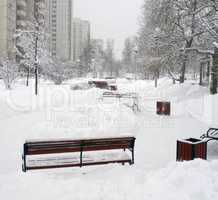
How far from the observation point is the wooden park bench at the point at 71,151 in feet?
21.1

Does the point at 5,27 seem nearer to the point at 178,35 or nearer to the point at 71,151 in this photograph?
the point at 178,35

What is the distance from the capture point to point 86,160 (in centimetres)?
683

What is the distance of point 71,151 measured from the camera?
22.1ft

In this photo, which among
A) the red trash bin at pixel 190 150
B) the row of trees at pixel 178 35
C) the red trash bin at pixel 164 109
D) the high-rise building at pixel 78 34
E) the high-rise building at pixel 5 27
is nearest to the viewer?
the red trash bin at pixel 190 150

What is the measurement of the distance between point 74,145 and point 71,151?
0.16m

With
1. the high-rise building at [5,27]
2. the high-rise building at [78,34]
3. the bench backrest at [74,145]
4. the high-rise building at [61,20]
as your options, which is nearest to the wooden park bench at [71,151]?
the bench backrest at [74,145]

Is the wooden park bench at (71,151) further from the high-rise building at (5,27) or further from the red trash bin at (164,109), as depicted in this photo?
the high-rise building at (5,27)

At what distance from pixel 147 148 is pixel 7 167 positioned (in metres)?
4.37

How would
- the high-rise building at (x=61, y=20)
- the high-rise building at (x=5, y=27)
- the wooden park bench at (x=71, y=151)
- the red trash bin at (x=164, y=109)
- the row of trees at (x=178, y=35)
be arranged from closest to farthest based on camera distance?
the wooden park bench at (x=71, y=151) < the red trash bin at (x=164, y=109) < the row of trees at (x=178, y=35) < the high-rise building at (x=5, y=27) < the high-rise building at (x=61, y=20)

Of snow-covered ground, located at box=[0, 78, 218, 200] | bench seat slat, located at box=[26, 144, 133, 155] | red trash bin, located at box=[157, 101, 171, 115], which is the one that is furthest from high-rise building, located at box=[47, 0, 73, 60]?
bench seat slat, located at box=[26, 144, 133, 155]

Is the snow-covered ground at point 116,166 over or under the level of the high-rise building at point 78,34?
under

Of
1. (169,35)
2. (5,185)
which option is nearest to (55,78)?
(169,35)

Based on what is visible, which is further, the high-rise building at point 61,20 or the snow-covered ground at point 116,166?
the high-rise building at point 61,20

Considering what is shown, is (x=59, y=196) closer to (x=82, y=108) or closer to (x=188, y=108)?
(x=82, y=108)
